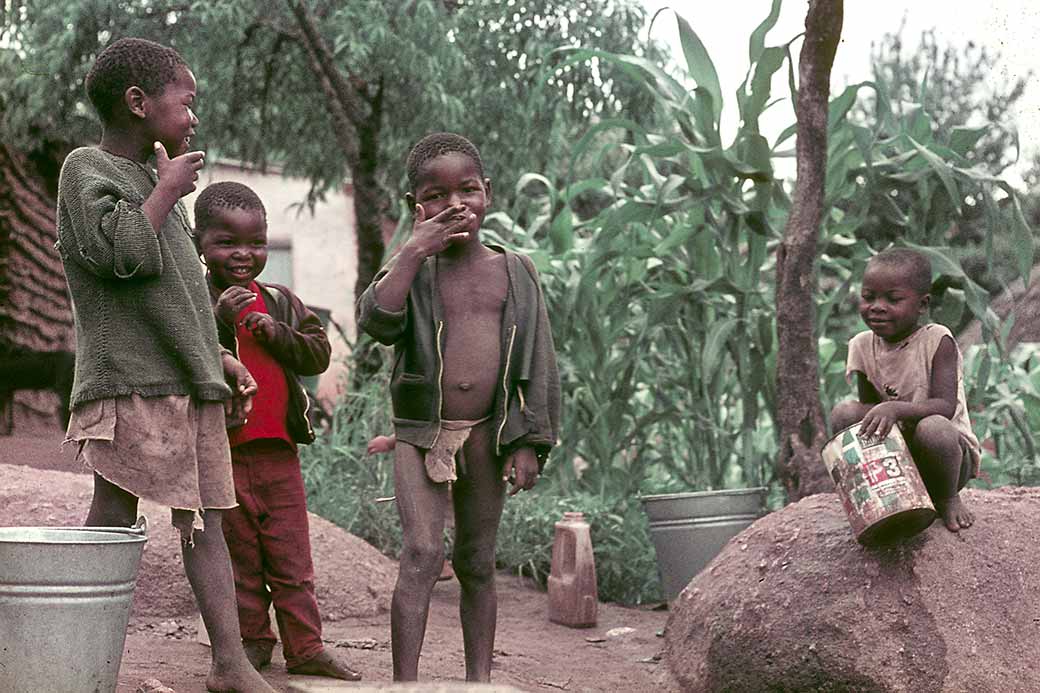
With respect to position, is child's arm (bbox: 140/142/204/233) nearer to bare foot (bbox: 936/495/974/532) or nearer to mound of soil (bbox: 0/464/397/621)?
mound of soil (bbox: 0/464/397/621)

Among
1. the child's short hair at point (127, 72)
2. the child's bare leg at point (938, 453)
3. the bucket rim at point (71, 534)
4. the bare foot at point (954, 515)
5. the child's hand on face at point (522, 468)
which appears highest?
the child's short hair at point (127, 72)

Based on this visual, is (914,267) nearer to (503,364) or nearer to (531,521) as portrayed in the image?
(503,364)

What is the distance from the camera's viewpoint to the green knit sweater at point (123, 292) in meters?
2.61

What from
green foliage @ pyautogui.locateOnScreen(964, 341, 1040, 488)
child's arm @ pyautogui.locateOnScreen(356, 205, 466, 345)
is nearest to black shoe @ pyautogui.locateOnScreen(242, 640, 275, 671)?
child's arm @ pyautogui.locateOnScreen(356, 205, 466, 345)

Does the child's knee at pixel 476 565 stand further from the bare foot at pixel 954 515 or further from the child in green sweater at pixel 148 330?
the bare foot at pixel 954 515

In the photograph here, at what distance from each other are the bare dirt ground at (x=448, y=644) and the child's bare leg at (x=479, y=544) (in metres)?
0.38

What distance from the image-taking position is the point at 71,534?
259 centimetres

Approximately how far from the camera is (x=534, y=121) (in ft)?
23.9

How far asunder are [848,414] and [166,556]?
2362 mm

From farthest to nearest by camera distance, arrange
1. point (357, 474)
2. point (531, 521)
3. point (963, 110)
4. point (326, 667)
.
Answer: point (963, 110)
point (357, 474)
point (531, 521)
point (326, 667)

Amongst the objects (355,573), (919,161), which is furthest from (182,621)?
(919,161)

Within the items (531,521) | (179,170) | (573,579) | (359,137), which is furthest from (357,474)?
(179,170)

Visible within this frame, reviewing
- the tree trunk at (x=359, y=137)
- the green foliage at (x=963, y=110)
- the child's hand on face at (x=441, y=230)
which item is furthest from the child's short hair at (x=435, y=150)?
the green foliage at (x=963, y=110)

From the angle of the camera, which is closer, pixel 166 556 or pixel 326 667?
pixel 326 667
